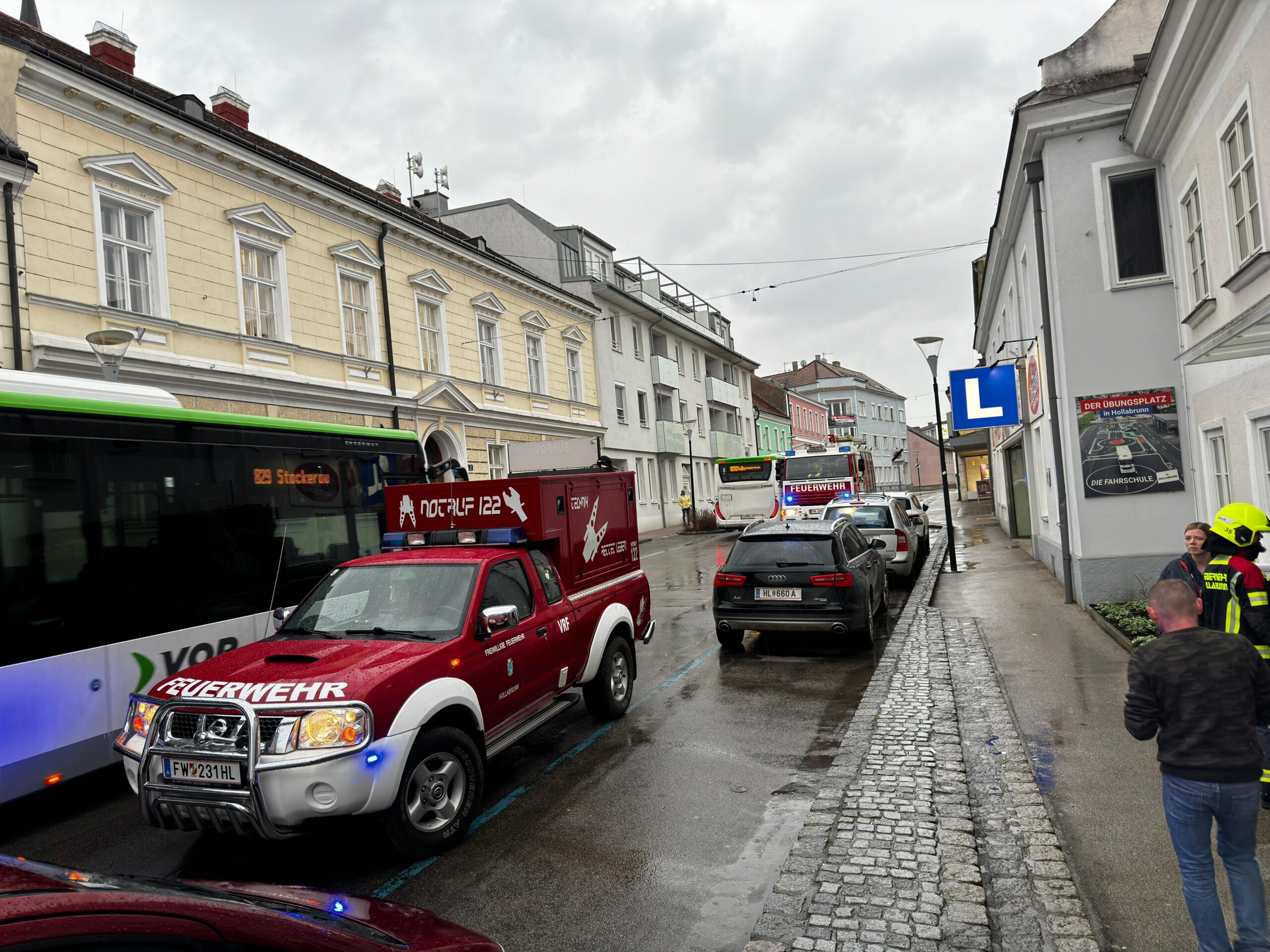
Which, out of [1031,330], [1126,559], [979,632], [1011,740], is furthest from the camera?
[1031,330]

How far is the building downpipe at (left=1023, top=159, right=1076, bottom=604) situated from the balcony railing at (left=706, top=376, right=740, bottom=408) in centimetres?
3419

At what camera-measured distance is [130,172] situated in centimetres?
1462

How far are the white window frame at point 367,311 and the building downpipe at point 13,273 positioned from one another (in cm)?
753

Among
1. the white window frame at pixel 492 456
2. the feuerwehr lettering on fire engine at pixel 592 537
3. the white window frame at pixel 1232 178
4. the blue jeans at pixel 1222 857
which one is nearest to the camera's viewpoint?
the blue jeans at pixel 1222 857

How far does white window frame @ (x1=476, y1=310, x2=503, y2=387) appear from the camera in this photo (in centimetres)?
2547

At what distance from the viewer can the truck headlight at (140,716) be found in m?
4.64

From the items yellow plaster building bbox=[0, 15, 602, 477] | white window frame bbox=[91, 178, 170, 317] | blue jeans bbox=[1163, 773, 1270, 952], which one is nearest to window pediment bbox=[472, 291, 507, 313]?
yellow plaster building bbox=[0, 15, 602, 477]

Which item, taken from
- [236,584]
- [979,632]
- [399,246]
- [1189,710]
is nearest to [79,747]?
[236,584]

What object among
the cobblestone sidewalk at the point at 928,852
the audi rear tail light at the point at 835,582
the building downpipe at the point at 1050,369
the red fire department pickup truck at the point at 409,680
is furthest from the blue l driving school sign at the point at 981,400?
the red fire department pickup truck at the point at 409,680

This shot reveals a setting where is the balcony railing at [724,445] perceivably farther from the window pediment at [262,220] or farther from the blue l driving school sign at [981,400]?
the window pediment at [262,220]

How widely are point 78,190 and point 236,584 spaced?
33.6ft

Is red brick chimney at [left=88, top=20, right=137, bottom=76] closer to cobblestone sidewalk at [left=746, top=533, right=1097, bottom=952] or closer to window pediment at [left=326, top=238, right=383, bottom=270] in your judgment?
window pediment at [left=326, top=238, right=383, bottom=270]

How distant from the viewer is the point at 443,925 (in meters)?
2.54

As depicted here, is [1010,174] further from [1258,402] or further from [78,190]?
[78,190]
